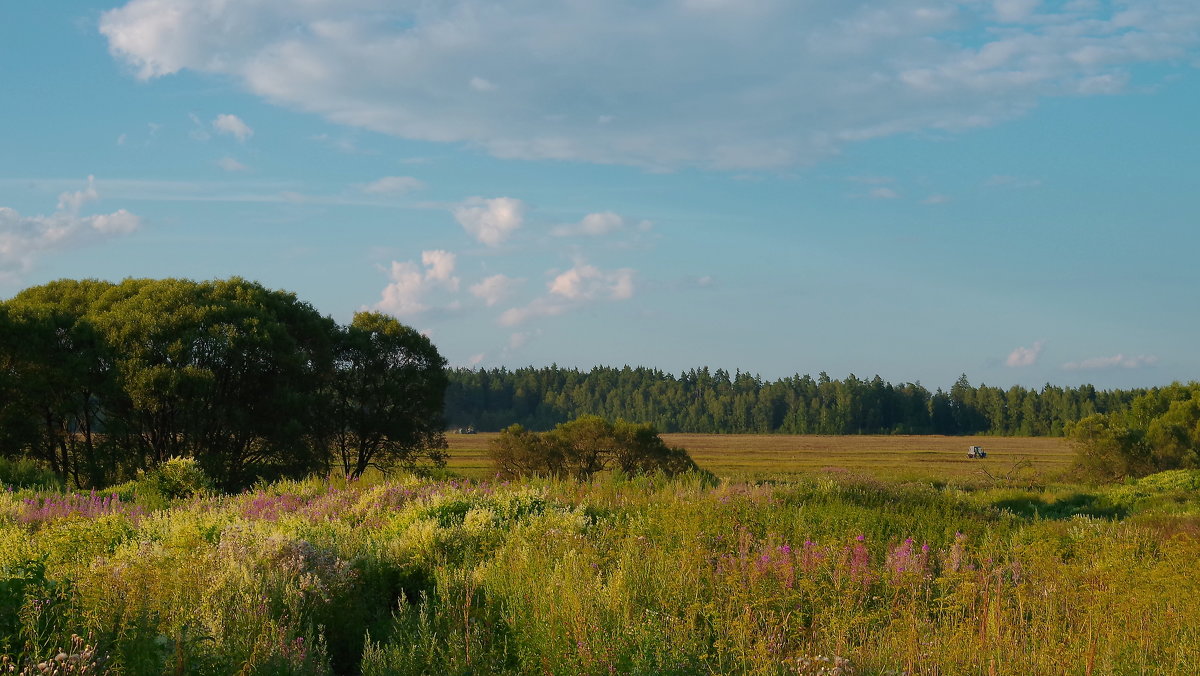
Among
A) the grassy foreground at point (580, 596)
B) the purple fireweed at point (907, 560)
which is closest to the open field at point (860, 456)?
the grassy foreground at point (580, 596)

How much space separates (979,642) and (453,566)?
4.71 metres

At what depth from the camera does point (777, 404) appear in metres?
159

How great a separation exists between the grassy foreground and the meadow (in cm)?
3

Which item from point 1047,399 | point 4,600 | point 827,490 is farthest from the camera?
point 1047,399

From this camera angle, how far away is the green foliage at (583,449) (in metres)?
38.4

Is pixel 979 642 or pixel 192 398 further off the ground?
pixel 192 398

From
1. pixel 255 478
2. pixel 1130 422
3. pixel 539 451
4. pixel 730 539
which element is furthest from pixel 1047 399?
pixel 730 539

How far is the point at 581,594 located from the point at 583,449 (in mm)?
32749

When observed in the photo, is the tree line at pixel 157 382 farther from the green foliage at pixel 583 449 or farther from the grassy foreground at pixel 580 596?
the grassy foreground at pixel 580 596

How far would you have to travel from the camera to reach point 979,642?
6059 millimetres

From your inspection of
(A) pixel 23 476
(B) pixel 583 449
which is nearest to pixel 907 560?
Result: (A) pixel 23 476

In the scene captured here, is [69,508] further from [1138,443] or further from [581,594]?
[1138,443]

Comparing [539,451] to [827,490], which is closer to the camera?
[827,490]

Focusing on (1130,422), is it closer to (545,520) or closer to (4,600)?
(545,520)
